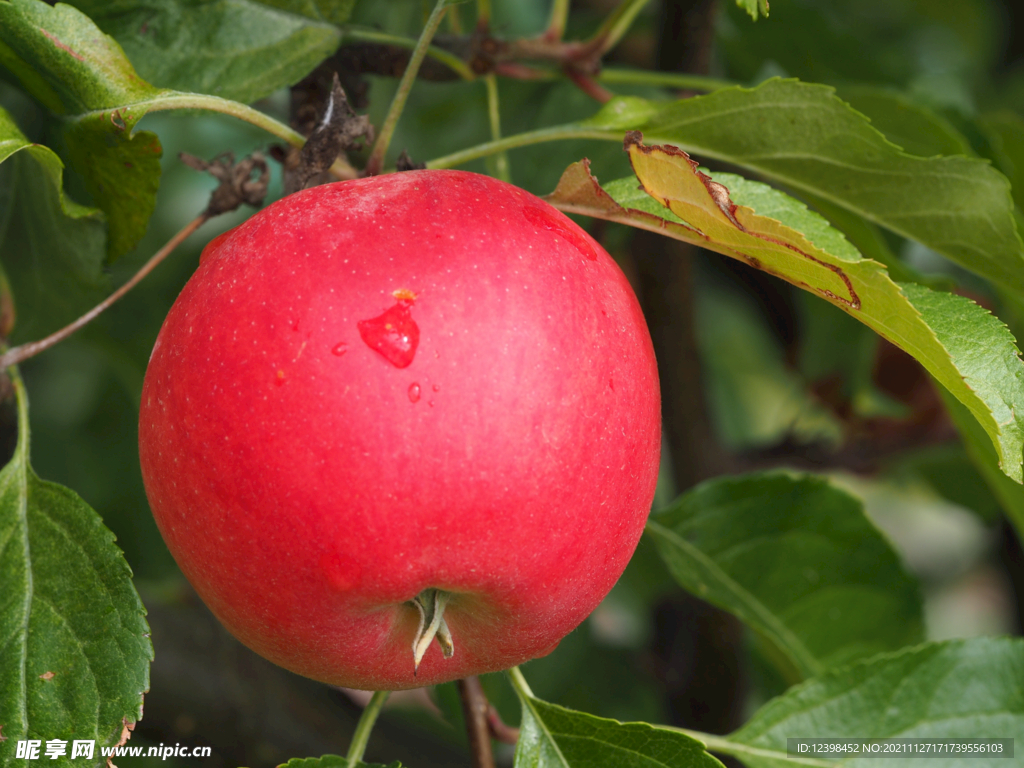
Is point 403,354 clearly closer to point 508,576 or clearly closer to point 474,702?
point 508,576

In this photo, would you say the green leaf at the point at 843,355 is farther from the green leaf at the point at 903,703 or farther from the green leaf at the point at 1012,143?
the green leaf at the point at 903,703

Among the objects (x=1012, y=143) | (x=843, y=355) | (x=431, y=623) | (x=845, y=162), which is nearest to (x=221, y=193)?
(x=431, y=623)

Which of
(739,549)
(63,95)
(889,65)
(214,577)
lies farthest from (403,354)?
(889,65)

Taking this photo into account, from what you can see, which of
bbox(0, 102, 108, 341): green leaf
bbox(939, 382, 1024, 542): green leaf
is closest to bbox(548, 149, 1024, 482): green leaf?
bbox(939, 382, 1024, 542): green leaf

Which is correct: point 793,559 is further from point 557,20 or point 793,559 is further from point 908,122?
→ point 557,20

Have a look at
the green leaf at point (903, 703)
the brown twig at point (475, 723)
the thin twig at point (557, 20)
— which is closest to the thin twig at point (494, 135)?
the thin twig at point (557, 20)

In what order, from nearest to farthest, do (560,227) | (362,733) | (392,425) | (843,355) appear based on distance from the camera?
1. (392,425)
2. (560,227)
3. (362,733)
4. (843,355)

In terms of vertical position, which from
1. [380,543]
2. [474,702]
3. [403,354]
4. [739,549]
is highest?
[403,354]
